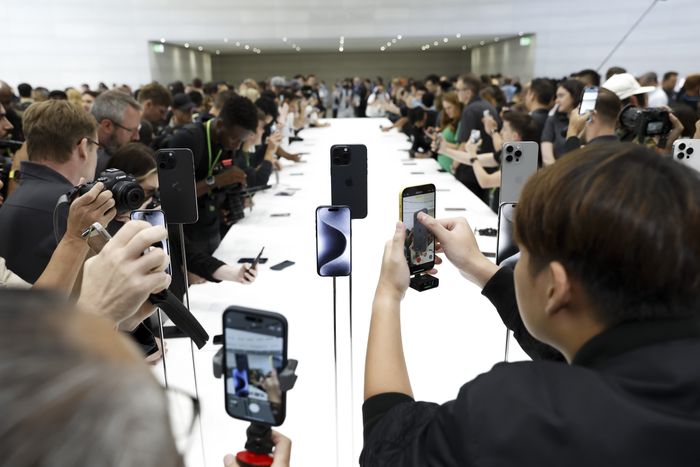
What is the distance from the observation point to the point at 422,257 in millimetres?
1291

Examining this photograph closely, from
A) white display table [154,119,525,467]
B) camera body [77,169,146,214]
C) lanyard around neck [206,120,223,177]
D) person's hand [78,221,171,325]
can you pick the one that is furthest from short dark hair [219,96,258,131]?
person's hand [78,221,171,325]

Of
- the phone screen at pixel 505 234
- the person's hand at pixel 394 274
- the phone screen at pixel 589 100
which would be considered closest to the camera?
the person's hand at pixel 394 274

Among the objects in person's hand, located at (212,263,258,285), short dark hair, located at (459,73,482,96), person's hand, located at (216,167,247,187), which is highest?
short dark hair, located at (459,73,482,96)

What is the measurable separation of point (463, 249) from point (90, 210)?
0.84m

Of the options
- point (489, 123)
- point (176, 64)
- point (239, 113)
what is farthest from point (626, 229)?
point (176, 64)

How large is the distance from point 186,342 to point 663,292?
153 cm

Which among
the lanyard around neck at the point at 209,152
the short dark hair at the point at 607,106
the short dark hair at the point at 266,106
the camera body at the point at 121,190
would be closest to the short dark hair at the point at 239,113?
the lanyard around neck at the point at 209,152

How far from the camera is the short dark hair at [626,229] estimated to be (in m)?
0.62

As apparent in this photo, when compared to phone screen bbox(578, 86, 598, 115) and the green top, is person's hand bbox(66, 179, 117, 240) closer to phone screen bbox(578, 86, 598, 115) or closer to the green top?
phone screen bbox(578, 86, 598, 115)

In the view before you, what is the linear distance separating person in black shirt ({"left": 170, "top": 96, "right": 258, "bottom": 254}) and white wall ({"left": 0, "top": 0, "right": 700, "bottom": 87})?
36.5 ft

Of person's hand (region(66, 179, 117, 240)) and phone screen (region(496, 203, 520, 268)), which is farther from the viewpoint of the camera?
phone screen (region(496, 203, 520, 268))

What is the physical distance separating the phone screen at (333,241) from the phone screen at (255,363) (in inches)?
21.1

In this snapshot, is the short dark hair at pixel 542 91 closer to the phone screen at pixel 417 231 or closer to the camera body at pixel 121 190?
the phone screen at pixel 417 231

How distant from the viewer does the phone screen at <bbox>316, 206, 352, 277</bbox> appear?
1.19 metres
